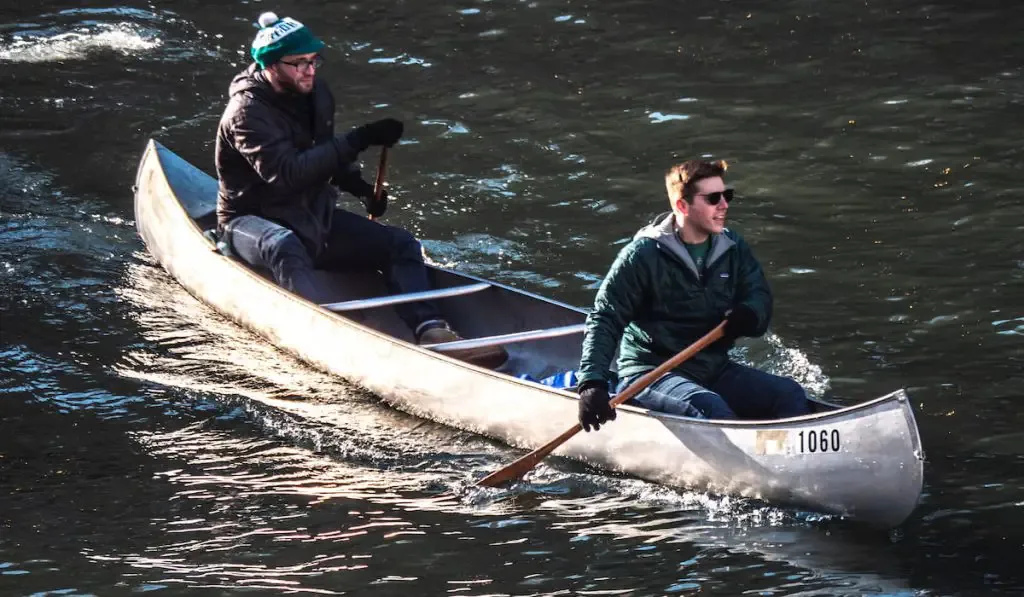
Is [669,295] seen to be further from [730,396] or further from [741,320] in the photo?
[730,396]

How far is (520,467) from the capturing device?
7.77 m

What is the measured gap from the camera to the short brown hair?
701 centimetres

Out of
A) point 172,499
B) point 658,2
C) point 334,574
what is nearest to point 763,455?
point 334,574

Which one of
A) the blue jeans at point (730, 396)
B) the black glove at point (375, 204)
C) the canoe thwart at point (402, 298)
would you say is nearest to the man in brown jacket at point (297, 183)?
the canoe thwart at point (402, 298)

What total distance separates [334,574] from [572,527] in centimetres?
120

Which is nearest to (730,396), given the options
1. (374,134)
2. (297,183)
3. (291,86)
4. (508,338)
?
(508,338)

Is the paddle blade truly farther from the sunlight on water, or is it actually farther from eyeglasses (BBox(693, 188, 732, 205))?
the sunlight on water

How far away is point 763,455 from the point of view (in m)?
7.17

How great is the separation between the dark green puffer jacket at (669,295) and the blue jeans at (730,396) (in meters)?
0.15

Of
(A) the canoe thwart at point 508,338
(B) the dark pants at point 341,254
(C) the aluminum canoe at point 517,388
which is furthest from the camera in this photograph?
(B) the dark pants at point 341,254

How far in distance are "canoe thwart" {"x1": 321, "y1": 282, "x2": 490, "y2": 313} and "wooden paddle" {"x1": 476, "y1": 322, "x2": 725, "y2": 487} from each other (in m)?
1.77

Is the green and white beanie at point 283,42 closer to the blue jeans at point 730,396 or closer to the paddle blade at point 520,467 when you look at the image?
the paddle blade at point 520,467

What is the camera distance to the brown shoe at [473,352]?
9000mm

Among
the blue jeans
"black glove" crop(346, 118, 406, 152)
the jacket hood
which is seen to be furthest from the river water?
"black glove" crop(346, 118, 406, 152)
